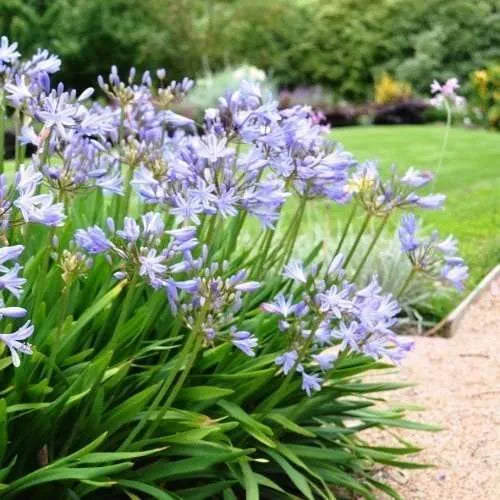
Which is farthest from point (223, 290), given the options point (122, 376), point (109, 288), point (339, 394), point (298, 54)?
point (298, 54)

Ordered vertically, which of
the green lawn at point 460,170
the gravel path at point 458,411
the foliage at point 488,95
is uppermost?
the gravel path at point 458,411

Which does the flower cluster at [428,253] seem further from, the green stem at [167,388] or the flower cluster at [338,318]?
the green stem at [167,388]

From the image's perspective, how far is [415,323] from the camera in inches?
220

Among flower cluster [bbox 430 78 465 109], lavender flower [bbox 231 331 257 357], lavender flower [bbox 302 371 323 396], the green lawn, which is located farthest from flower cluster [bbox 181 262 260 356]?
the green lawn

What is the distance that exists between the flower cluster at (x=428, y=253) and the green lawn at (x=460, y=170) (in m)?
2.31

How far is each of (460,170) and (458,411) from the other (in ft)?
24.3

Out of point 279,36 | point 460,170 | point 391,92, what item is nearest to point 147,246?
point 460,170

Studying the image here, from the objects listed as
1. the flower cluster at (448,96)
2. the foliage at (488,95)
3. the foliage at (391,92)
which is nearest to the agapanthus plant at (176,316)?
the flower cluster at (448,96)

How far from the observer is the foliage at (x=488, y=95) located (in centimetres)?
1775

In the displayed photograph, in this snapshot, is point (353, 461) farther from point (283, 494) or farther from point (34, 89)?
point (34, 89)

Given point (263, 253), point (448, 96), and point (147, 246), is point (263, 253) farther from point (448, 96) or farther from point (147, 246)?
point (448, 96)

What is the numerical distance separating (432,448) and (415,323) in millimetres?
1976

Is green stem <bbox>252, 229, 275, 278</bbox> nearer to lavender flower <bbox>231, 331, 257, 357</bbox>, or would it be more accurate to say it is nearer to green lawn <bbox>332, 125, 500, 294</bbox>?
lavender flower <bbox>231, 331, 257, 357</bbox>

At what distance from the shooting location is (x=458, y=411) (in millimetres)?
4000
